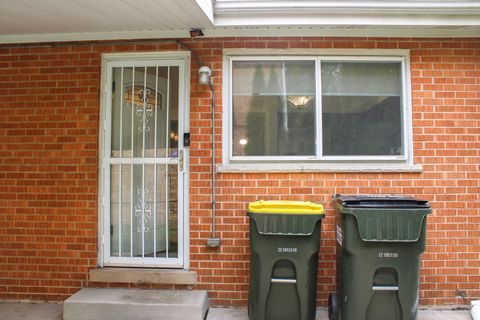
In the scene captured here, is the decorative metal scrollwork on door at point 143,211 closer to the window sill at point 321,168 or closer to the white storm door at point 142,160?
the white storm door at point 142,160

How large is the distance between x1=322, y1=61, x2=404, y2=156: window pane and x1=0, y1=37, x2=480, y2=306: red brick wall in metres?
0.22

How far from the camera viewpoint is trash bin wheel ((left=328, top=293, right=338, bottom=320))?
3.18 meters

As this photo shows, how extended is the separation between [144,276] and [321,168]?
2298 mm

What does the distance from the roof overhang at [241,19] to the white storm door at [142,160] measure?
1.50ft

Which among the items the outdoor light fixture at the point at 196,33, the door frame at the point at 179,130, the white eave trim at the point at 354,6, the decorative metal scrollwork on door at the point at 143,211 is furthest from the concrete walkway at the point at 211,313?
the white eave trim at the point at 354,6

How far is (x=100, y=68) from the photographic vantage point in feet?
12.4

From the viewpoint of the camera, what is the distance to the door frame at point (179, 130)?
3.66m

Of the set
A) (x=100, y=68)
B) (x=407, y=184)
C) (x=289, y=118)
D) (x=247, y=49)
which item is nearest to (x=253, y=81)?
(x=247, y=49)

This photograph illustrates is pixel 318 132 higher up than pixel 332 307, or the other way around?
pixel 318 132

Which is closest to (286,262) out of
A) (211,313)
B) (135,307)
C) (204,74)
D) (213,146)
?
(211,313)

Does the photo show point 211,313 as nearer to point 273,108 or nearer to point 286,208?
point 286,208

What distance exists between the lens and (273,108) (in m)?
3.75

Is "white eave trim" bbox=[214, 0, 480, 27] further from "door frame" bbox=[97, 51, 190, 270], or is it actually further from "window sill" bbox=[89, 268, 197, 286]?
"window sill" bbox=[89, 268, 197, 286]

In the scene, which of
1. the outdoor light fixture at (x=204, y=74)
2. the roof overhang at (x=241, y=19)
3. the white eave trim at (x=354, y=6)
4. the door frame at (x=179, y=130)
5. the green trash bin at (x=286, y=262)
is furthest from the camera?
the door frame at (x=179, y=130)
